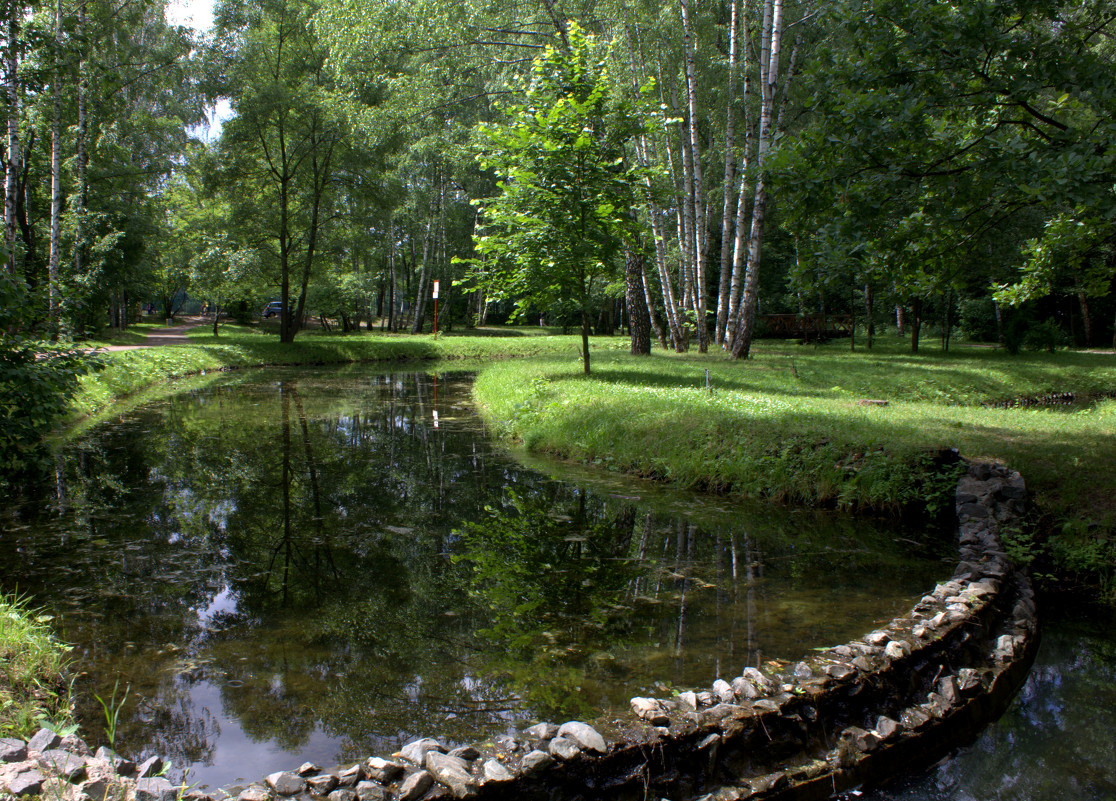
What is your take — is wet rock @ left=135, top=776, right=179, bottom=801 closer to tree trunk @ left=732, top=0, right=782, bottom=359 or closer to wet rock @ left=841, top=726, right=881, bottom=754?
wet rock @ left=841, top=726, right=881, bottom=754

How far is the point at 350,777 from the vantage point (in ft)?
8.83

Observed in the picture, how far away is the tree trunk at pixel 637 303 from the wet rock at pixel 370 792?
15.7 m

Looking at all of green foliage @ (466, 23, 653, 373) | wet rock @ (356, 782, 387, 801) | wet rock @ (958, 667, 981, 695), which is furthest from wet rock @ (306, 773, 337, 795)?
green foliage @ (466, 23, 653, 373)

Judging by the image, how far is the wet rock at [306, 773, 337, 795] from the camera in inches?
104

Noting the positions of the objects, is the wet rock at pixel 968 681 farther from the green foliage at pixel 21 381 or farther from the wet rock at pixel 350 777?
the green foliage at pixel 21 381

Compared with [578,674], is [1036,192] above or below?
above

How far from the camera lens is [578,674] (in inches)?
159

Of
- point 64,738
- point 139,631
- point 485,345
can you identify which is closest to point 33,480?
point 139,631

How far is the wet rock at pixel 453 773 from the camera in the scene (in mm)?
2650

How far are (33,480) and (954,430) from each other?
38.2 ft

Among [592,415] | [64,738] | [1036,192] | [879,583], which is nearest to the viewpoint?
[64,738]

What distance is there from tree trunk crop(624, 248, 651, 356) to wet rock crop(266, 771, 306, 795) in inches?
618

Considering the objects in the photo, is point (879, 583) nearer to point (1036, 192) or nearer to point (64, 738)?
point (1036, 192)

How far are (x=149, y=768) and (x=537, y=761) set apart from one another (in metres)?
1.60
